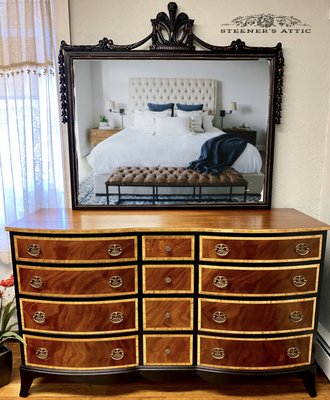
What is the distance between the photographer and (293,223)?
1942 millimetres

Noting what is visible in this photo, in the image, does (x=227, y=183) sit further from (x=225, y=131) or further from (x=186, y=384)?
(x=186, y=384)

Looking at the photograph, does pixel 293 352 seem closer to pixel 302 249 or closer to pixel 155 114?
pixel 302 249

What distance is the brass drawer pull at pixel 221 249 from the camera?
1.86 m

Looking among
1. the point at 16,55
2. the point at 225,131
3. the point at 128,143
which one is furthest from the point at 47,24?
the point at 225,131

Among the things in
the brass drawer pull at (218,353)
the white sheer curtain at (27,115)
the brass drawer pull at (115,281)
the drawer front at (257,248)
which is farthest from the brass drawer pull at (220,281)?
the white sheer curtain at (27,115)

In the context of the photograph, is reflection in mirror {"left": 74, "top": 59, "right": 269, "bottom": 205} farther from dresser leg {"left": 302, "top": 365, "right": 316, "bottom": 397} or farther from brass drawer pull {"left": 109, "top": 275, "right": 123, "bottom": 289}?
dresser leg {"left": 302, "top": 365, "right": 316, "bottom": 397}

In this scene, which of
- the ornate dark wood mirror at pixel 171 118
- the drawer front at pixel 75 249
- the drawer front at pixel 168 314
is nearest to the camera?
the drawer front at pixel 75 249

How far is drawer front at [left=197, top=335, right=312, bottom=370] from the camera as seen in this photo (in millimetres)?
1952

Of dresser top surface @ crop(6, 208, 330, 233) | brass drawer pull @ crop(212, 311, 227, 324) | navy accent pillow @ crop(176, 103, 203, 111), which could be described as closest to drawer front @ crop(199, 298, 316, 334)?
brass drawer pull @ crop(212, 311, 227, 324)

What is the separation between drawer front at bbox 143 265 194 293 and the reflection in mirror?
1.74 feet

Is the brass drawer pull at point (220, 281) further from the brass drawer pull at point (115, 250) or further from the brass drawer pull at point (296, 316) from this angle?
the brass drawer pull at point (115, 250)

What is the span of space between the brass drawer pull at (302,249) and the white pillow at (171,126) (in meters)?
0.95

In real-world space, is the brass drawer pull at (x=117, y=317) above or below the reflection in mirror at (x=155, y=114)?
below

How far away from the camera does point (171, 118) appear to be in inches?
85.7
